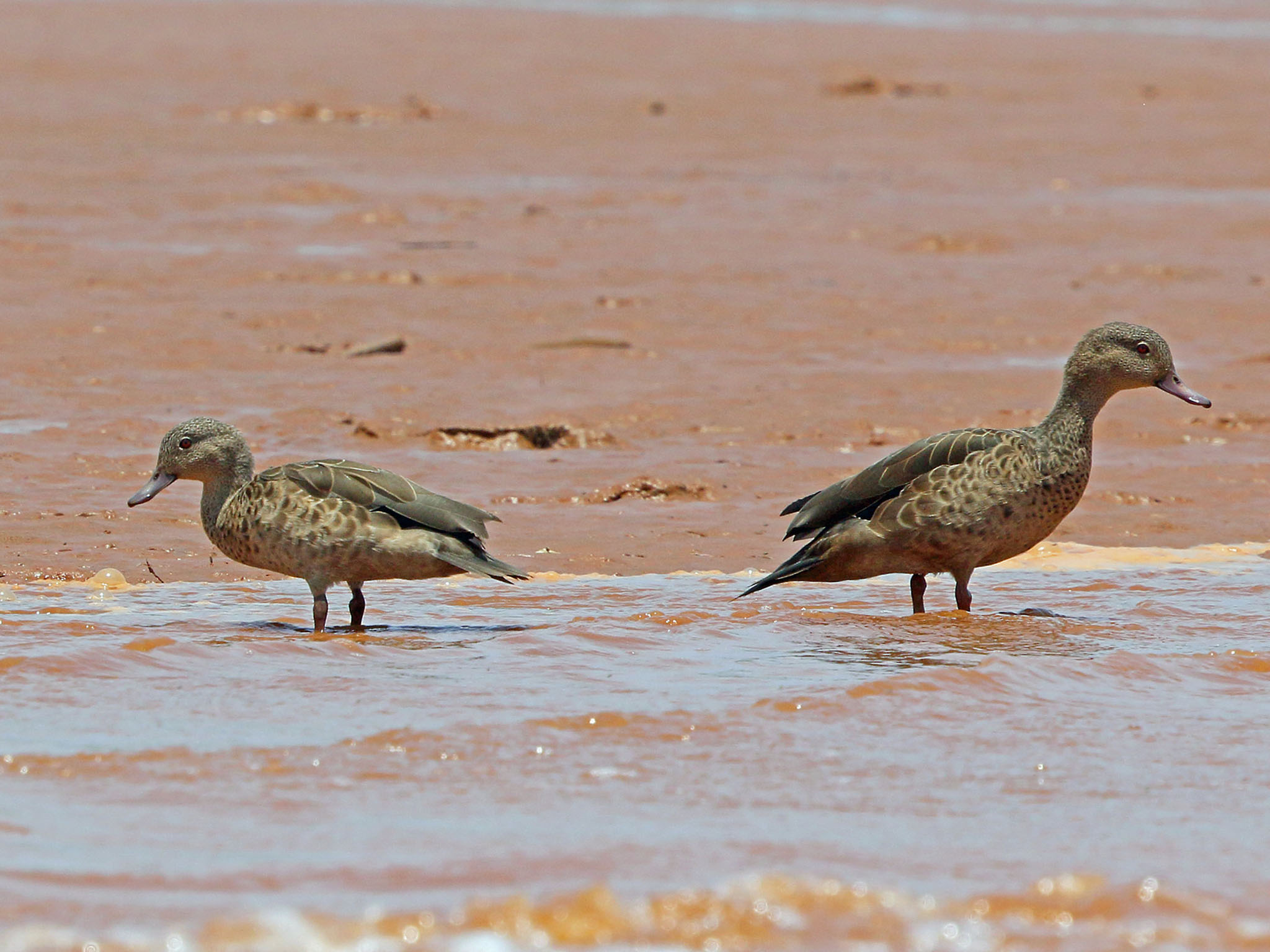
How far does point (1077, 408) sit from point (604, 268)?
7.64m

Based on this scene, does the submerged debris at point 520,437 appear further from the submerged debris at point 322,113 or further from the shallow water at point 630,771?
the submerged debris at point 322,113

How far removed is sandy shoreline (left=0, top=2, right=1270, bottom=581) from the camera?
10203mm

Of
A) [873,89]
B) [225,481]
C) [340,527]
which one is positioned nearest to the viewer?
[340,527]

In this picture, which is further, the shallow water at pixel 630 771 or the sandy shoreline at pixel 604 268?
the sandy shoreline at pixel 604 268

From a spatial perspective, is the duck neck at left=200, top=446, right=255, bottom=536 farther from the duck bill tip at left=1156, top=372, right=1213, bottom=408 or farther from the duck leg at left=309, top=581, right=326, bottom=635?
the duck bill tip at left=1156, top=372, right=1213, bottom=408

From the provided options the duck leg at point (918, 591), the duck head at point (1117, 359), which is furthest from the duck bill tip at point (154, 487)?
the duck head at point (1117, 359)

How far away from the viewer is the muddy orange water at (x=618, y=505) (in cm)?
467

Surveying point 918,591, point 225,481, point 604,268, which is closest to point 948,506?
point 918,591

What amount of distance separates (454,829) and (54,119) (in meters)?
16.8

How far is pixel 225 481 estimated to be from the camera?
311 inches

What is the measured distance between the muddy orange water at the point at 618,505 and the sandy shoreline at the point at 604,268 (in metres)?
0.06

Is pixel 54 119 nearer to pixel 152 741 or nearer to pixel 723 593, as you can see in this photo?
pixel 723 593

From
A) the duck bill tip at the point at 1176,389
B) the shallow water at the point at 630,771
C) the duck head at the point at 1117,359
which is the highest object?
the duck head at the point at 1117,359

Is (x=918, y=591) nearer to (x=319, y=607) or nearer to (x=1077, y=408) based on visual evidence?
(x=1077, y=408)
